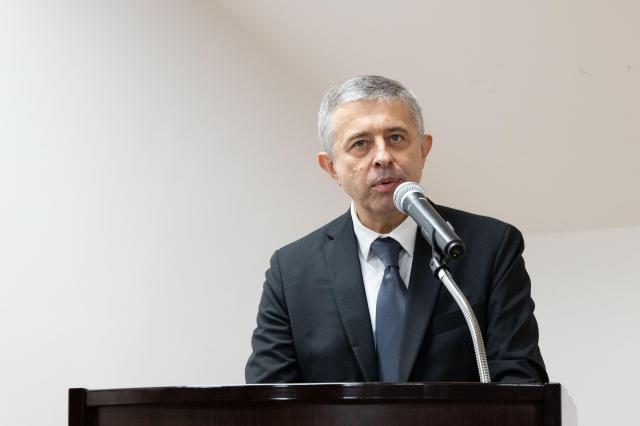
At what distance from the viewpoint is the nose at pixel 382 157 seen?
215 cm

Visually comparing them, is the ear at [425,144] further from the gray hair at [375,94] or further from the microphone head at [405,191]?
the microphone head at [405,191]

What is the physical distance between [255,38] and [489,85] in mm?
971

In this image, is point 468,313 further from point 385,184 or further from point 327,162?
point 327,162

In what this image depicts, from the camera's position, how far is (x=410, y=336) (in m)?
2.03

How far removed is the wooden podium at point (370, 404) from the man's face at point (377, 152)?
875 millimetres

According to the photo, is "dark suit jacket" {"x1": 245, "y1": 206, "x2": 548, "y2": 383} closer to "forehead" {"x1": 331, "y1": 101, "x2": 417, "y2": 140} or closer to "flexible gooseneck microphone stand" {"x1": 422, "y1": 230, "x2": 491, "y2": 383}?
"forehead" {"x1": 331, "y1": 101, "x2": 417, "y2": 140}

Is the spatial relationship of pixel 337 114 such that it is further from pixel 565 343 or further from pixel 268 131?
pixel 565 343

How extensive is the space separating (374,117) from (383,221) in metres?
0.24

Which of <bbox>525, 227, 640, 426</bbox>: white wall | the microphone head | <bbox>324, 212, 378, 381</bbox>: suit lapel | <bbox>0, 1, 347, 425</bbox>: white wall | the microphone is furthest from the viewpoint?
<bbox>525, 227, 640, 426</bbox>: white wall

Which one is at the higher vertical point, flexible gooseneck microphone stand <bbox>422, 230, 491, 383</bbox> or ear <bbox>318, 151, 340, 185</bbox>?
ear <bbox>318, 151, 340, 185</bbox>

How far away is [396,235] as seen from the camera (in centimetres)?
221

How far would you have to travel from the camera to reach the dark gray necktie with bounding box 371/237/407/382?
6.77 feet

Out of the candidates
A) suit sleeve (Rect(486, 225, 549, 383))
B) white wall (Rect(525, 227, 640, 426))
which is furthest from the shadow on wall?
white wall (Rect(525, 227, 640, 426))

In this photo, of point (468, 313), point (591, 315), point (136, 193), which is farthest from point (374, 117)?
point (591, 315)
